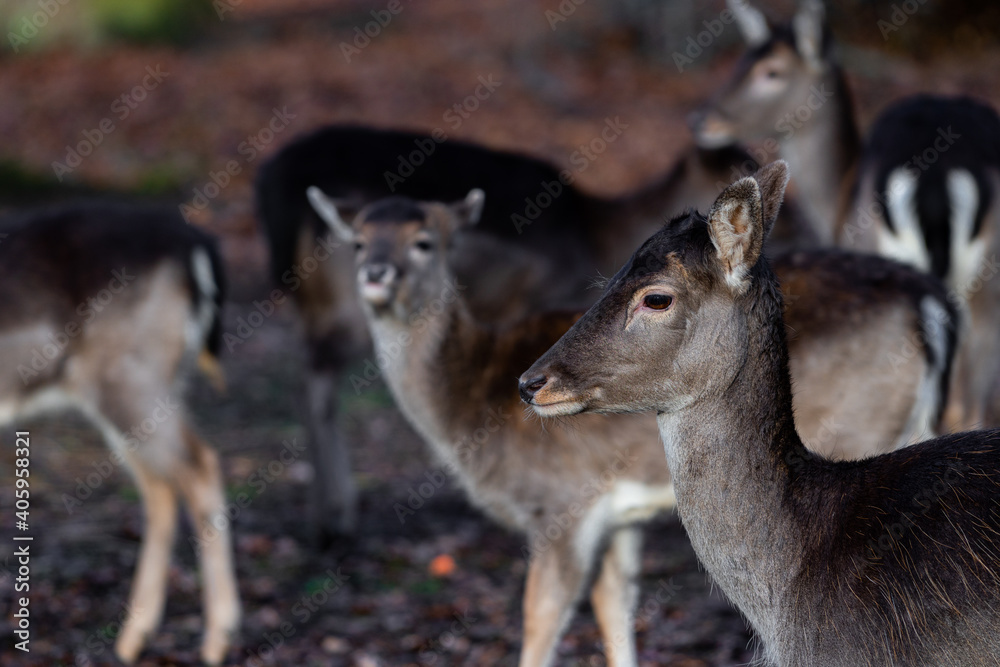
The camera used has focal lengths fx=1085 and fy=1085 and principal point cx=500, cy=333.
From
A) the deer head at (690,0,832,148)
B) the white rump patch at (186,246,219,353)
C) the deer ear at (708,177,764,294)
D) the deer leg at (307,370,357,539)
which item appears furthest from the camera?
the deer head at (690,0,832,148)

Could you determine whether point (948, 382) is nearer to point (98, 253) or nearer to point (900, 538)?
point (900, 538)

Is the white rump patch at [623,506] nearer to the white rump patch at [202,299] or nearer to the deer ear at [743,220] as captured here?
the deer ear at [743,220]

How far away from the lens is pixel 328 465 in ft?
22.0

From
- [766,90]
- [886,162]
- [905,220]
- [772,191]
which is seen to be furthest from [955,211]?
[772,191]

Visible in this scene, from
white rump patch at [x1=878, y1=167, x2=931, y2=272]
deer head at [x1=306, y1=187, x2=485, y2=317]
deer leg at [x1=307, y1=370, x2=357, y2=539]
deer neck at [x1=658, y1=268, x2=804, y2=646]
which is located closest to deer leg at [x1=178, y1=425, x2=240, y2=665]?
deer leg at [x1=307, y1=370, x2=357, y2=539]

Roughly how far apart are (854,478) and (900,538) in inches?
9.3

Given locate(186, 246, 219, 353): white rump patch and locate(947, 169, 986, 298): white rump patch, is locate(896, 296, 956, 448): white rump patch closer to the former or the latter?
locate(947, 169, 986, 298): white rump patch

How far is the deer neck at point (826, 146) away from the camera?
23.1ft

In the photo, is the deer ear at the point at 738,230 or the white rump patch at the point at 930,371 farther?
the white rump patch at the point at 930,371

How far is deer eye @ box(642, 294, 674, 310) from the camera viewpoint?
2.83m

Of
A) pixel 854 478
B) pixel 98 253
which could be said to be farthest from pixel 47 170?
pixel 854 478

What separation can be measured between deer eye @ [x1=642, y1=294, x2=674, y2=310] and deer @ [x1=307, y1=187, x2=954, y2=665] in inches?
51.4

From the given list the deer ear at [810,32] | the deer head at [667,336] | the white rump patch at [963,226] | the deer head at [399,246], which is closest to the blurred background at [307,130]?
the deer head at [399,246]

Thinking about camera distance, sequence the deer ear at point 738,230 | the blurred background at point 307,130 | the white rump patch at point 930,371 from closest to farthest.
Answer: the deer ear at point 738,230, the white rump patch at point 930,371, the blurred background at point 307,130
